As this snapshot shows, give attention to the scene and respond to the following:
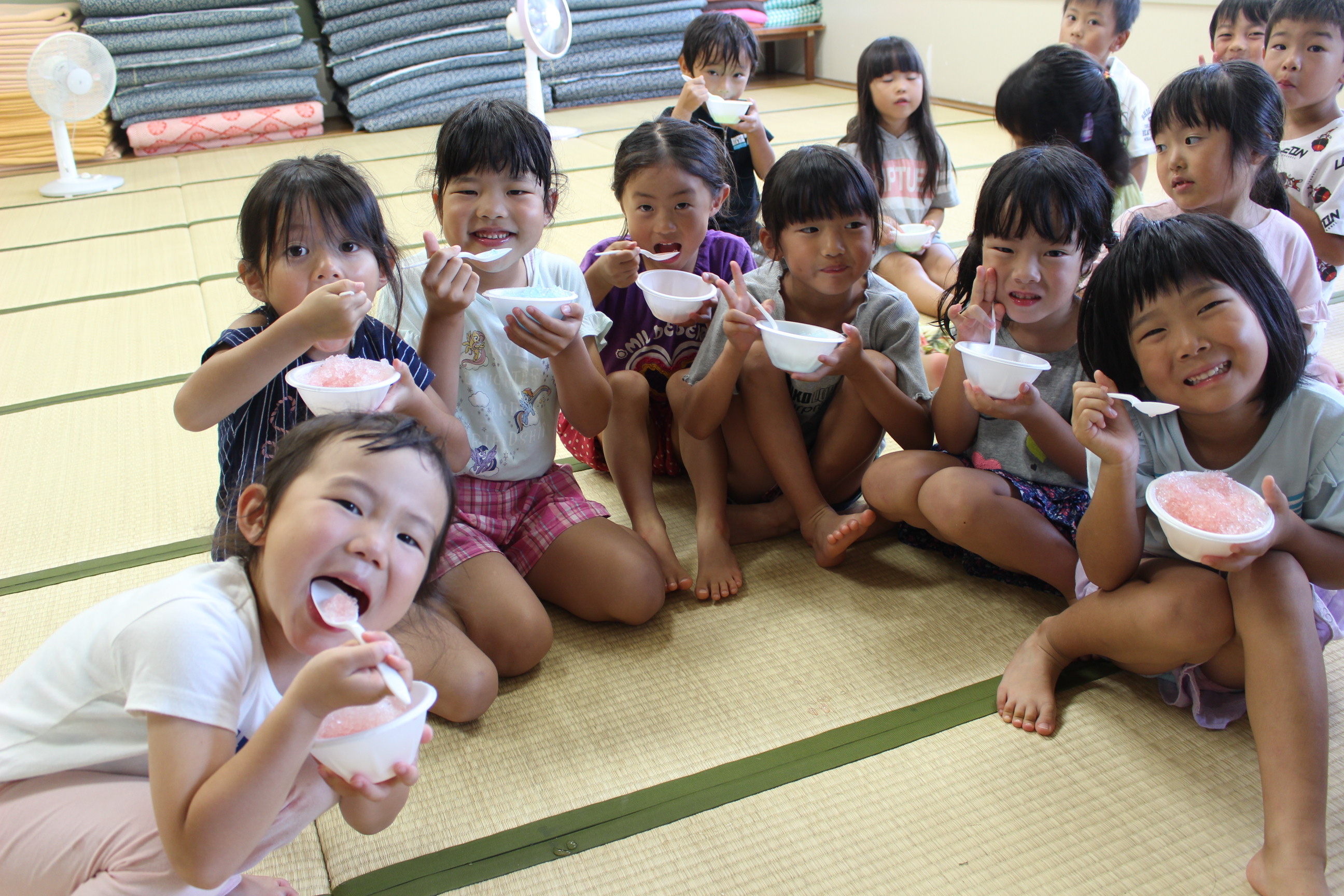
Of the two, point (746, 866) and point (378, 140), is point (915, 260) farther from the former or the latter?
point (378, 140)

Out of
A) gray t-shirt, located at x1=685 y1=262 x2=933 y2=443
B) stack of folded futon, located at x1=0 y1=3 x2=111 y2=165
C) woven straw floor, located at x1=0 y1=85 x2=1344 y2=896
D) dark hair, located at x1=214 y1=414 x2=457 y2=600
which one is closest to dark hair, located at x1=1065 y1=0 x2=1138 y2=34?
woven straw floor, located at x1=0 y1=85 x2=1344 y2=896

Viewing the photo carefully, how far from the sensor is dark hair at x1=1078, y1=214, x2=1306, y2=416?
107cm

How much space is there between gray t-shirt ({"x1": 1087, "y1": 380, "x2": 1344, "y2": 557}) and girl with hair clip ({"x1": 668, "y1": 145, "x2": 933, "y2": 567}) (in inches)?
16.4

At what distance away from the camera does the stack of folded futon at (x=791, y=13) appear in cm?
595

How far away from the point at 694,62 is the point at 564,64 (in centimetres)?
286

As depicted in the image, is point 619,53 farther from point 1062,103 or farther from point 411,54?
point 1062,103

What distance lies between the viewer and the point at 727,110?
227 cm

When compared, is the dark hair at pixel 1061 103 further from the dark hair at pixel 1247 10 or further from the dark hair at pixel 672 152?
the dark hair at pixel 672 152

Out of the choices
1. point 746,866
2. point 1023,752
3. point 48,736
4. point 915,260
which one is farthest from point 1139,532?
point 915,260

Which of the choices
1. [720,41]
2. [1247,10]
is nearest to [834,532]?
[720,41]

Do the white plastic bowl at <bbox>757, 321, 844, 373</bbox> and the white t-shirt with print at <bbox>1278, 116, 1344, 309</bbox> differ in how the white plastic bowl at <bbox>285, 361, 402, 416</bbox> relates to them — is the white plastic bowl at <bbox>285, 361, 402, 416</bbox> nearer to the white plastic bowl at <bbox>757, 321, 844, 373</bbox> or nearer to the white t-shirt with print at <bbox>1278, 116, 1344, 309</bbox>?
the white plastic bowl at <bbox>757, 321, 844, 373</bbox>

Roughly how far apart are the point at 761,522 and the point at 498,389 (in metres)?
0.48

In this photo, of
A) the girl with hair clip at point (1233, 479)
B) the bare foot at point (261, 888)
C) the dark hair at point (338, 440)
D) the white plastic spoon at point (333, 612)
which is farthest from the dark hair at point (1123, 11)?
the bare foot at point (261, 888)

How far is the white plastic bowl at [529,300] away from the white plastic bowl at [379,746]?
0.64 m
